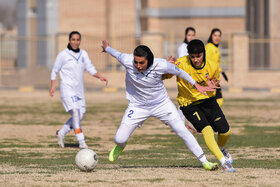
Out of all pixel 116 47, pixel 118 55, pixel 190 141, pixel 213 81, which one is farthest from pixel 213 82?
pixel 116 47

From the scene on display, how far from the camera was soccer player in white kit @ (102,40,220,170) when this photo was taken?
1038 cm

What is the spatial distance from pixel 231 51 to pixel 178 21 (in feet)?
25.2

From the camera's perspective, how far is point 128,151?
47.1 feet

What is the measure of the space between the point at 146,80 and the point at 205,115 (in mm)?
1180

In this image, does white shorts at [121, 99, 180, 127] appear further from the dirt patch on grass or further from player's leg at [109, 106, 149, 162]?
the dirt patch on grass

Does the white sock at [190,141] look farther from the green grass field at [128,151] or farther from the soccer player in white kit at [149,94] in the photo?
the green grass field at [128,151]

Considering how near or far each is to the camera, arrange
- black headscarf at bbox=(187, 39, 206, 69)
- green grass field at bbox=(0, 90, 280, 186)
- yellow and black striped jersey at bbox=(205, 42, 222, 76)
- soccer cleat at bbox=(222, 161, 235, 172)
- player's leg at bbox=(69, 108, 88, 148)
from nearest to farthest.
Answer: green grass field at bbox=(0, 90, 280, 186)
soccer cleat at bbox=(222, 161, 235, 172)
black headscarf at bbox=(187, 39, 206, 69)
yellow and black striped jersey at bbox=(205, 42, 222, 76)
player's leg at bbox=(69, 108, 88, 148)

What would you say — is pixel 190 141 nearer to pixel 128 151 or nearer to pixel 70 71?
pixel 128 151

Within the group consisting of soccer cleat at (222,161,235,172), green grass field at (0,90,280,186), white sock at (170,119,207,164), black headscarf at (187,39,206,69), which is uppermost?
black headscarf at (187,39,206,69)

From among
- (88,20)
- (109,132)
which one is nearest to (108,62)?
(88,20)

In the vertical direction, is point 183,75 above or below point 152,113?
above

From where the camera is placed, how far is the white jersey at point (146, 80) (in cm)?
1040

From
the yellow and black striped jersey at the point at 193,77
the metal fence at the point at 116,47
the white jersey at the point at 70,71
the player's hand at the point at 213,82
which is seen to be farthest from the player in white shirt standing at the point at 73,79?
the metal fence at the point at 116,47

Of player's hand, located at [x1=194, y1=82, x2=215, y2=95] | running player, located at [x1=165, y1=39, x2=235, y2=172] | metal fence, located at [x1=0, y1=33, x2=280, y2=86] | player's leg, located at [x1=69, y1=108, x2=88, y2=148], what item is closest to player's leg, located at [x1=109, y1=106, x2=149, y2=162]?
running player, located at [x1=165, y1=39, x2=235, y2=172]
